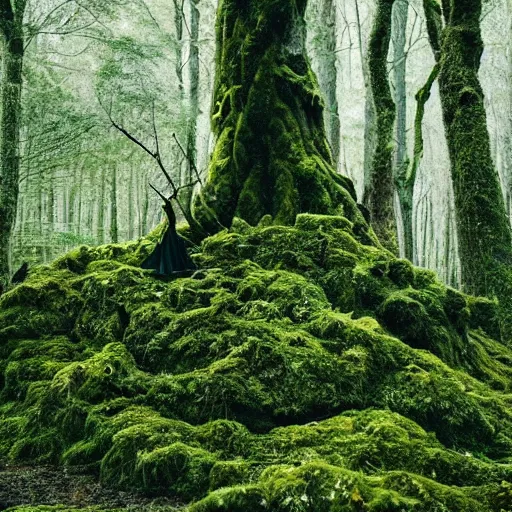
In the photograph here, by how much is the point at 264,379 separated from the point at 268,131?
178 inches

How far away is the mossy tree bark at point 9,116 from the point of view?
12.3m

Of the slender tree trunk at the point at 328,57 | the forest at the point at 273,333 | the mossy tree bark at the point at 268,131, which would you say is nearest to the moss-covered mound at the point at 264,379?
the forest at the point at 273,333

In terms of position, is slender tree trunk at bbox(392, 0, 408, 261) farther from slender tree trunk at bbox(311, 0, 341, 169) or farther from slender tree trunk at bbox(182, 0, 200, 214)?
slender tree trunk at bbox(182, 0, 200, 214)

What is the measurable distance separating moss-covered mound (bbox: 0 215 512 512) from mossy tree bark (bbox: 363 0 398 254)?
3884 mm

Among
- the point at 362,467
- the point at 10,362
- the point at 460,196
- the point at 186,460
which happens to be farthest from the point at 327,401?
the point at 460,196

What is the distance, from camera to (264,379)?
16.6ft

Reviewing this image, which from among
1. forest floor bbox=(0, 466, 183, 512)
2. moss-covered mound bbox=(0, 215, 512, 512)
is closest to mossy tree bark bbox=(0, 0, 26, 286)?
moss-covered mound bbox=(0, 215, 512, 512)

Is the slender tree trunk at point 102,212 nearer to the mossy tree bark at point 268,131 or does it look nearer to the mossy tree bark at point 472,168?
the mossy tree bark at point 268,131

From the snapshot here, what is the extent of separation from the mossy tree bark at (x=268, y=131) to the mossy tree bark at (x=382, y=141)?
2.85 meters

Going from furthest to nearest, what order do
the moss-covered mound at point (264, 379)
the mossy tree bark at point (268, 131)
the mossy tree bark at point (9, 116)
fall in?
the mossy tree bark at point (9, 116) → the mossy tree bark at point (268, 131) → the moss-covered mound at point (264, 379)

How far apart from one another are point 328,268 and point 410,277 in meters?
0.96

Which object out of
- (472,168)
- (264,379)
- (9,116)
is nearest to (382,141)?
(472,168)

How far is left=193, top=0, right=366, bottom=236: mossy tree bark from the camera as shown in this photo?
328 inches

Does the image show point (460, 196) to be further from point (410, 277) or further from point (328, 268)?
point (328, 268)
